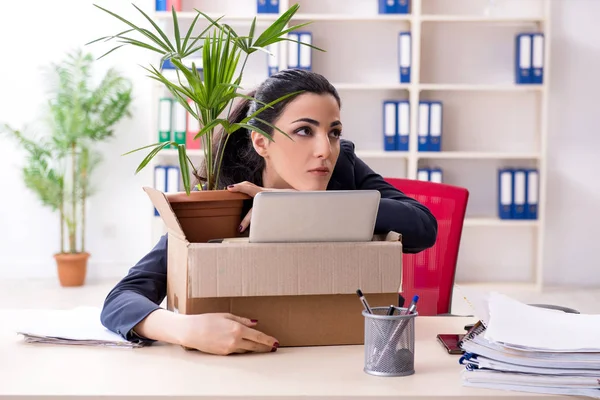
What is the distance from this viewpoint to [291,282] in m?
1.36

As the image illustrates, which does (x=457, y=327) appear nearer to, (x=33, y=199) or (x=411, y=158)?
(x=411, y=158)

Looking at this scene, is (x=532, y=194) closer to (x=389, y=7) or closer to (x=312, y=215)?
(x=389, y=7)

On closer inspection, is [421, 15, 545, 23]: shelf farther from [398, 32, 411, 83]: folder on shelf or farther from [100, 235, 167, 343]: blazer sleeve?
[100, 235, 167, 343]: blazer sleeve

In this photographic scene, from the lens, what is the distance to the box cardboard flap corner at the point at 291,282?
134 centimetres

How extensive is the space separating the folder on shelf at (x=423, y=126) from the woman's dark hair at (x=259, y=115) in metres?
3.17

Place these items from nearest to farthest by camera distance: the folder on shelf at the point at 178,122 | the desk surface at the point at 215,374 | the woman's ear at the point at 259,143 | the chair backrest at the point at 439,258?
the desk surface at the point at 215,374
the woman's ear at the point at 259,143
the chair backrest at the point at 439,258
the folder on shelf at the point at 178,122

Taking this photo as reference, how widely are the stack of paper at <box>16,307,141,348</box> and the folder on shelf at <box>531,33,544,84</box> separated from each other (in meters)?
4.02

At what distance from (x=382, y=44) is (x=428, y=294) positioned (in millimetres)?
3446

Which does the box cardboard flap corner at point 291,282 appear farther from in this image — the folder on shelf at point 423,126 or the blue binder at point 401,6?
the blue binder at point 401,6

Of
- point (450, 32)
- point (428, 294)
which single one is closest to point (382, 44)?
point (450, 32)

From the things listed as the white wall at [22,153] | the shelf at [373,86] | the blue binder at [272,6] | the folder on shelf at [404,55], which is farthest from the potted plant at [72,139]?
the folder on shelf at [404,55]

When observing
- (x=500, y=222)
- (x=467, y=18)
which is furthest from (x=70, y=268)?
(x=467, y=18)

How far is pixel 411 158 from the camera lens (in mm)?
5027

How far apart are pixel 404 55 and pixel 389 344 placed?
3973 millimetres
